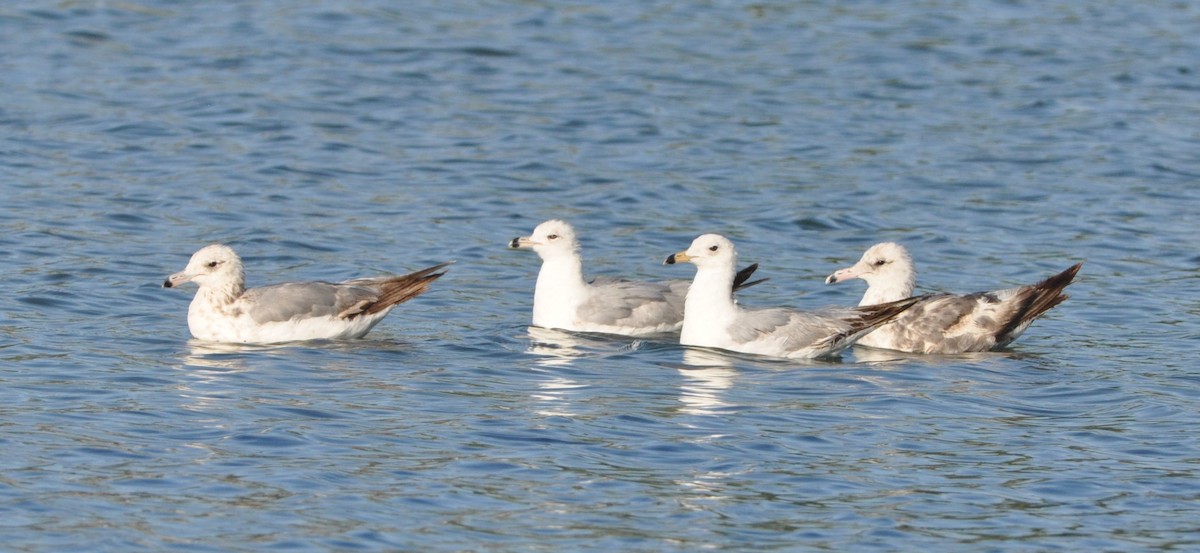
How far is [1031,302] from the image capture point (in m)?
14.5

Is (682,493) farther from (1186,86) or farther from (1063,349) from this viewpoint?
(1186,86)

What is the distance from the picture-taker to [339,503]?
9656 mm

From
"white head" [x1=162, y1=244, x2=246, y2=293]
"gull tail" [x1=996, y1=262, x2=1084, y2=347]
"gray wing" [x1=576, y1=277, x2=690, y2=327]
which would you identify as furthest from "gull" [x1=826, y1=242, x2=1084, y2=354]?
"white head" [x1=162, y1=244, x2=246, y2=293]

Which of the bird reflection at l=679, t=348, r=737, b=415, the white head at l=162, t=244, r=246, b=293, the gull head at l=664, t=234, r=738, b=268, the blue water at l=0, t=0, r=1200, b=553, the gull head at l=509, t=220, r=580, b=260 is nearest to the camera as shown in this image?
the blue water at l=0, t=0, r=1200, b=553

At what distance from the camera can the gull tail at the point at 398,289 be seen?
46.9 ft

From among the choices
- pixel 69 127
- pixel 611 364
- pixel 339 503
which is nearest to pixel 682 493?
pixel 339 503

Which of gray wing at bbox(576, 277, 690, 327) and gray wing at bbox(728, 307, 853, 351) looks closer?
gray wing at bbox(728, 307, 853, 351)

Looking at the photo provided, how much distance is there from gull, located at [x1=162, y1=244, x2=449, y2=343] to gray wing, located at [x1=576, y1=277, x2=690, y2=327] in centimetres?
137

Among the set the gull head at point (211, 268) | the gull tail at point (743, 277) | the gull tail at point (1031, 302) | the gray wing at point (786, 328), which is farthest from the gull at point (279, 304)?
the gull tail at point (1031, 302)

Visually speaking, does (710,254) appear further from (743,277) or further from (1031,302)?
(1031,302)

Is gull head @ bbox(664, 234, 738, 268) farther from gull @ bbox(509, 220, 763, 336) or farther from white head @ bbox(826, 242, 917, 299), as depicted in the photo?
white head @ bbox(826, 242, 917, 299)

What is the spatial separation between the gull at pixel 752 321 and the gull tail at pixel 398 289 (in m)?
1.94

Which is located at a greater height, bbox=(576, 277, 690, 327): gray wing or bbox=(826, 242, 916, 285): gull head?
bbox=(826, 242, 916, 285): gull head

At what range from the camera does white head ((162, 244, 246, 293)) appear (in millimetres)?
14211
